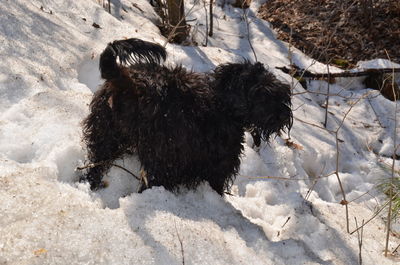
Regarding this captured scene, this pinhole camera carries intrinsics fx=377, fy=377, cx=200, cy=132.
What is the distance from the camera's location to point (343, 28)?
26.9 ft

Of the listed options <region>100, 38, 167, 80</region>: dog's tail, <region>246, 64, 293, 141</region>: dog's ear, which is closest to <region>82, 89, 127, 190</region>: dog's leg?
<region>100, 38, 167, 80</region>: dog's tail

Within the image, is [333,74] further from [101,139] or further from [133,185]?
[101,139]

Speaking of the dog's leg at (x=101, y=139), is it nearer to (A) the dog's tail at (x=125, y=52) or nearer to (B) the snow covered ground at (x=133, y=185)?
(B) the snow covered ground at (x=133, y=185)

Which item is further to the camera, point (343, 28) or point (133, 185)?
point (343, 28)

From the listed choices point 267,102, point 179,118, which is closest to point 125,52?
point 179,118

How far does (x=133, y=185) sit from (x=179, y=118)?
71 centimetres

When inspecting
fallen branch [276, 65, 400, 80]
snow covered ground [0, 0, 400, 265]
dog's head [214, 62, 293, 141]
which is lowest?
snow covered ground [0, 0, 400, 265]

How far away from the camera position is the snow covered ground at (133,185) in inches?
85.7

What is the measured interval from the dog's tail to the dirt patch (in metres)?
5.43

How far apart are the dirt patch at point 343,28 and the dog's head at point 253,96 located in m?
4.75

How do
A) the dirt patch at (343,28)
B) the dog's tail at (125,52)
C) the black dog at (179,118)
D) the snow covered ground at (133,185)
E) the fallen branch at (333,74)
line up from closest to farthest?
the snow covered ground at (133,185) → the dog's tail at (125,52) → the black dog at (179,118) → the fallen branch at (333,74) → the dirt patch at (343,28)

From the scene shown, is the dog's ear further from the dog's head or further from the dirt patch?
the dirt patch

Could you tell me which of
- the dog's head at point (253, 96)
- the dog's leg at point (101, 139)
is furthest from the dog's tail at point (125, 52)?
the dog's head at point (253, 96)

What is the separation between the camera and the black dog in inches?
103
